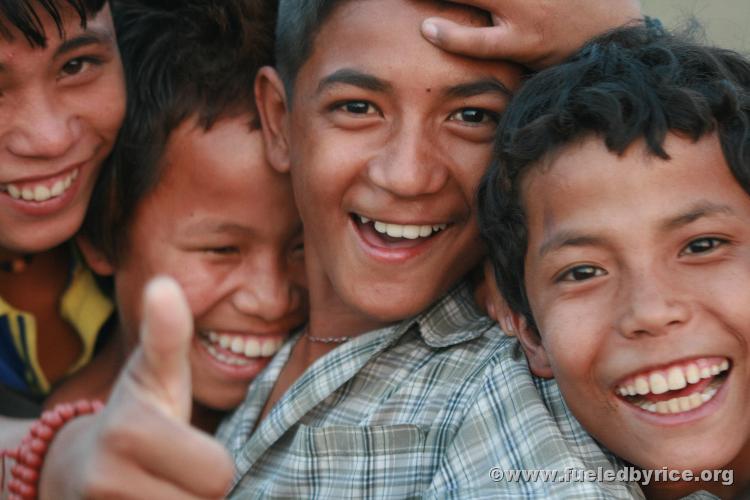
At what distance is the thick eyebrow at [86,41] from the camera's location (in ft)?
8.18

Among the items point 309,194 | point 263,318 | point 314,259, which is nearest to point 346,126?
point 309,194

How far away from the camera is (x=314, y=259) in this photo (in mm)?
2666

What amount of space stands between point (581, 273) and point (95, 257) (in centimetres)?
145

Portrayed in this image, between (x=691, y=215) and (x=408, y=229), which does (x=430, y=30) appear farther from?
(x=691, y=215)

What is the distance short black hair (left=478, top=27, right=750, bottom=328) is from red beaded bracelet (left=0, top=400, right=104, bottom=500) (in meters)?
0.88

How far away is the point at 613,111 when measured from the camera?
6.54 ft

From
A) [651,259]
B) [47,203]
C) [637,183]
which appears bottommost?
[47,203]

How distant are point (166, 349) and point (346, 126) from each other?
3.78 ft

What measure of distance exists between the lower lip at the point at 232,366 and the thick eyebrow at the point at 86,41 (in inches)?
31.0

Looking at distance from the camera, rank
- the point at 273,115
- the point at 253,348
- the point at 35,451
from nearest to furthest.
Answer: the point at 35,451, the point at 273,115, the point at 253,348

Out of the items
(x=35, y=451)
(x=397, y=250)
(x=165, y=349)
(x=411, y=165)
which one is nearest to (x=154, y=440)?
(x=165, y=349)

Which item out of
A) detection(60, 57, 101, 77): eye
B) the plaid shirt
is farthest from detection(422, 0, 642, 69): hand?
detection(60, 57, 101, 77): eye

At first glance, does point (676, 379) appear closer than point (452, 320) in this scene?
Yes

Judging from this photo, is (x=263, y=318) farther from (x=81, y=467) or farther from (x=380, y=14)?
(x=81, y=467)
